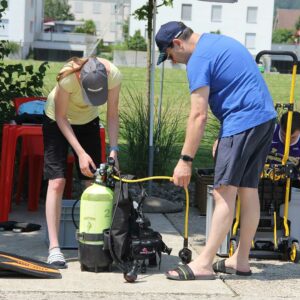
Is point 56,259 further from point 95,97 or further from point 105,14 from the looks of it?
point 105,14

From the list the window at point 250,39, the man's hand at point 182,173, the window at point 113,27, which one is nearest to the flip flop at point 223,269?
the man's hand at point 182,173

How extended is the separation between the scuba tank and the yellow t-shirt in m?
0.56

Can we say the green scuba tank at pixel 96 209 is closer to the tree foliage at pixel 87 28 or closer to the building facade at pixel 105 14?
the tree foliage at pixel 87 28

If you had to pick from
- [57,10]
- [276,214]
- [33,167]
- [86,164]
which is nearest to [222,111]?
[86,164]

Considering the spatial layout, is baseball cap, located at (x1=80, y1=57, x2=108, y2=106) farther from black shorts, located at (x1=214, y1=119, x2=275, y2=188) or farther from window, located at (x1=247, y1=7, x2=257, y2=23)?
window, located at (x1=247, y1=7, x2=257, y2=23)

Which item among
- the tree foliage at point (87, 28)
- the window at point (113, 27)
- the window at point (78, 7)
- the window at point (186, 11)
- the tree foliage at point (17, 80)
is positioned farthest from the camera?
the window at point (78, 7)

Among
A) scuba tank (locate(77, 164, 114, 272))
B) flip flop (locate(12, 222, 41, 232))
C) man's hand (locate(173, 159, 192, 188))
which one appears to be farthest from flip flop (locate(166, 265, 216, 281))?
flip flop (locate(12, 222, 41, 232))

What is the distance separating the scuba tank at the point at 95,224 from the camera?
218 inches

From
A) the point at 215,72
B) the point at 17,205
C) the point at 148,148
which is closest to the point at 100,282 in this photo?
the point at 215,72

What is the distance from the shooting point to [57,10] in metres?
144

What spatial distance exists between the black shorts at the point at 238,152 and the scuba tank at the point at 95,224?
0.82 meters

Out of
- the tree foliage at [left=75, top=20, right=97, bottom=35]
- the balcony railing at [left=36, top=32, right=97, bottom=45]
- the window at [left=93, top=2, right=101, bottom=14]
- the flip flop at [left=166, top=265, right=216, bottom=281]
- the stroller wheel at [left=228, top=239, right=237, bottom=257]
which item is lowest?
the flip flop at [left=166, top=265, right=216, bottom=281]

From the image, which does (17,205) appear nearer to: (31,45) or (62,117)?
(62,117)

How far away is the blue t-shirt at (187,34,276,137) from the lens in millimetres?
5305
